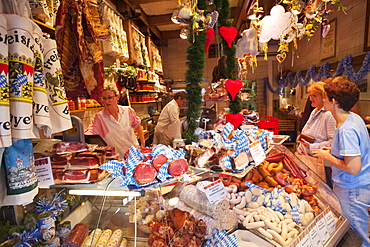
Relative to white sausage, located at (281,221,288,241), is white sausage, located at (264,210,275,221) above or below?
above

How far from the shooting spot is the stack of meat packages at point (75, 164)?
51.2 inches

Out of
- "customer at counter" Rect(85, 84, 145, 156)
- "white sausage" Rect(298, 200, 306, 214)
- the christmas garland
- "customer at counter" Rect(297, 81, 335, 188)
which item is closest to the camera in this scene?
"white sausage" Rect(298, 200, 306, 214)

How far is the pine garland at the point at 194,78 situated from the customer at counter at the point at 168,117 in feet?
8.76

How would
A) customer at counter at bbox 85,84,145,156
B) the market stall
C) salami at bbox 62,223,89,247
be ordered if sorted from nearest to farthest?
the market stall, salami at bbox 62,223,89,247, customer at counter at bbox 85,84,145,156

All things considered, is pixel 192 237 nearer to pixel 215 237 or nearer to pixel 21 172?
pixel 215 237

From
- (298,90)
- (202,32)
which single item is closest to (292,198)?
(202,32)

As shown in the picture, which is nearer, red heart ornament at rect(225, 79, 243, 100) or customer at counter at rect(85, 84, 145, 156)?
red heart ornament at rect(225, 79, 243, 100)

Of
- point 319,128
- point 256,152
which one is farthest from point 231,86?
point 319,128

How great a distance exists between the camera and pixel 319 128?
10.6 ft

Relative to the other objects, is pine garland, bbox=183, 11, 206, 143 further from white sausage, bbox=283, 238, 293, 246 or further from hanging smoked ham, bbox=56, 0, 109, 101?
white sausage, bbox=283, 238, 293, 246

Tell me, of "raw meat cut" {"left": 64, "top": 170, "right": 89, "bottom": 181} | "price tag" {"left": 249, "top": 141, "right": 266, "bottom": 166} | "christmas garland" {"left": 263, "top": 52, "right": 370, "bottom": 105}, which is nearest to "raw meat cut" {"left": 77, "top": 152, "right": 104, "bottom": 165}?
"raw meat cut" {"left": 64, "top": 170, "right": 89, "bottom": 181}

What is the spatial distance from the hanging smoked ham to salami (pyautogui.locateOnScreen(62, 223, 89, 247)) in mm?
1114

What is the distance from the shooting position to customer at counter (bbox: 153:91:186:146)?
457 cm

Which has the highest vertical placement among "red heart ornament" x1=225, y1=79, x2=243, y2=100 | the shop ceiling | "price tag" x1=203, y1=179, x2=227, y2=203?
the shop ceiling
